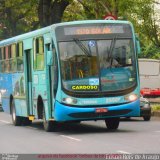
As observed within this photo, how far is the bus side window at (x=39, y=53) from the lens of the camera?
21.4 meters

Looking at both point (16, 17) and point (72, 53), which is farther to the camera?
point (16, 17)

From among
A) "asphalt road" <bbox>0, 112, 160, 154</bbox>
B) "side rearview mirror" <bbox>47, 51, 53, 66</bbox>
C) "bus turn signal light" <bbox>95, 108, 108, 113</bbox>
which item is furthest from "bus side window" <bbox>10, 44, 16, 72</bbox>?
"bus turn signal light" <bbox>95, 108, 108, 113</bbox>

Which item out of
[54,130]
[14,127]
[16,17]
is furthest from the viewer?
[16,17]

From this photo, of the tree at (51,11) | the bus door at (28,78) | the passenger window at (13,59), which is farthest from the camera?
the tree at (51,11)

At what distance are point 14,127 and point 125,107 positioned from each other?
18.2 feet

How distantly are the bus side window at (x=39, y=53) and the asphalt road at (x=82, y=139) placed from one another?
6.38 ft

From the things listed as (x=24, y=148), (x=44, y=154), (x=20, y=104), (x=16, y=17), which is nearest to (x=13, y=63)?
(x=20, y=104)

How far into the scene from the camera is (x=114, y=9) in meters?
31.2

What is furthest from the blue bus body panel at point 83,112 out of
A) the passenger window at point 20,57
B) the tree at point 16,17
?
the tree at point 16,17

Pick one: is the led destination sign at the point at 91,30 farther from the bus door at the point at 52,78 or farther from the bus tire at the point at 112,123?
the bus tire at the point at 112,123

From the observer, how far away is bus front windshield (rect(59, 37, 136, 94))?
1984cm

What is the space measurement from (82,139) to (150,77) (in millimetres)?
29633

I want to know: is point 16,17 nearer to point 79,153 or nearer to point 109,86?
point 109,86

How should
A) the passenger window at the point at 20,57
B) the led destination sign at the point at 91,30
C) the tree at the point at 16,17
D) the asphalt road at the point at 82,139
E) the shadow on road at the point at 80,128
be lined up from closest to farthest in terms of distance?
1. the asphalt road at the point at 82,139
2. the led destination sign at the point at 91,30
3. the shadow on road at the point at 80,128
4. the passenger window at the point at 20,57
5. the tree at the point at 16,17
